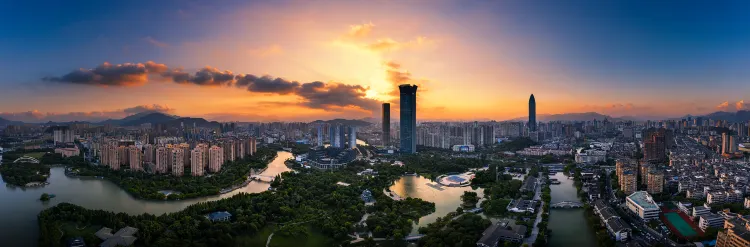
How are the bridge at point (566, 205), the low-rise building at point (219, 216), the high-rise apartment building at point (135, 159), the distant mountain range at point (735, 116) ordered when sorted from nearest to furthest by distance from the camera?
the low-rise building at point (219, 216) → the bridge at point (566, 205) → the high-rise apartment building at point (135, 159) → the distant mountain range at point (735, 116)

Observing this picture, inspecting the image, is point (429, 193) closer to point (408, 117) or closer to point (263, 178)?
point (263, 178)

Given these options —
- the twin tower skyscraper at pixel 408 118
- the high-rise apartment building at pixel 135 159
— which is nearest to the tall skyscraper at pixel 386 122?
the twin tower skyscraper at pixel 408 118

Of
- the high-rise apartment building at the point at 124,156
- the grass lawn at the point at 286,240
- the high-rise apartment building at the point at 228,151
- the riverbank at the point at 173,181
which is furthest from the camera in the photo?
the high-rise apartment building at the point at 228,151

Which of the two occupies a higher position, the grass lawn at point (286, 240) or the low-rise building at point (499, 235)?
the low-rise building at point (499, 235)

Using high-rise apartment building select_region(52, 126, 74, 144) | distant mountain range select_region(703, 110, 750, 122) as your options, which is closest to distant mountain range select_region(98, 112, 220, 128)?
high-rise apartment building select_region(52, 126, 74, 144)

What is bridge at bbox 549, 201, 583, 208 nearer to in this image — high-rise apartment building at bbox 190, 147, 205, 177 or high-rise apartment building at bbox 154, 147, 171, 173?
high-rise apartment building at bbox 190, 147, 205, 177

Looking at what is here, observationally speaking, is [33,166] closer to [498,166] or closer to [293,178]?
[293,178]

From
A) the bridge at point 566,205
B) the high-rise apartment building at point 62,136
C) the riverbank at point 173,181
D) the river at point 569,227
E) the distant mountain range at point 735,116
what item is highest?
the distant mountain range at point 735,116

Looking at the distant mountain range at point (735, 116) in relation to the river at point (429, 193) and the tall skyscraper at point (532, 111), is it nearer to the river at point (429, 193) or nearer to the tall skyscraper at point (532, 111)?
the tall skyscraper at point (532, 111)
